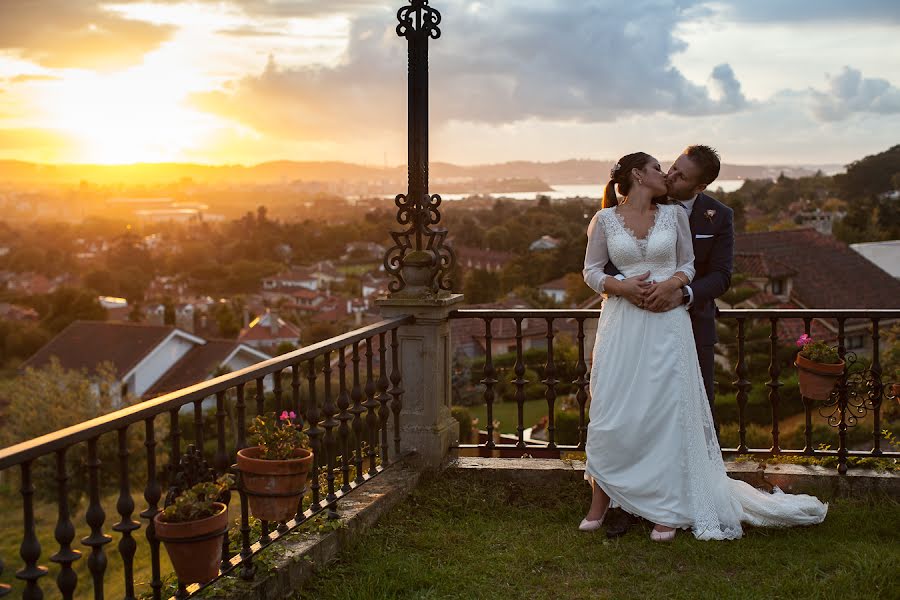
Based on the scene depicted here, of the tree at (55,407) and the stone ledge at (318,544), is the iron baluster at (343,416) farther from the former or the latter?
the tree at (55,407)

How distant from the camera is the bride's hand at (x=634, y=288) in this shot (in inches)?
156

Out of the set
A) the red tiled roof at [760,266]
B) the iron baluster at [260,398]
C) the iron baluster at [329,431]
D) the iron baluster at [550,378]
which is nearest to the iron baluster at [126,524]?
the iron baluster at [260,398]

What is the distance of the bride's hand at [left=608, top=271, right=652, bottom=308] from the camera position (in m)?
3.97

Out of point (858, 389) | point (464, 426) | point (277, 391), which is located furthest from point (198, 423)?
point (464, 426)

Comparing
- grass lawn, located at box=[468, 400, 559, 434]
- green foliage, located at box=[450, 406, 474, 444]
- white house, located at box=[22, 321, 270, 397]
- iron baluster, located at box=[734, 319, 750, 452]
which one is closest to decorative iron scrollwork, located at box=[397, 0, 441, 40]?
iron baluster, located at box=[734, 319, 750, 452]

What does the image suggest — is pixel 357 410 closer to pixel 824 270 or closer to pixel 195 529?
pixel 195 529

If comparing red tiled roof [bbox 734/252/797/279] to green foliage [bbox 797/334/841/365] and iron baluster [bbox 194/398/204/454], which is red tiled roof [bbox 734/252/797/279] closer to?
green foliage [bbox 797/334/841/365]

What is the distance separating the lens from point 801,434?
18.0 m

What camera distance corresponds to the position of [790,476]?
4719mm

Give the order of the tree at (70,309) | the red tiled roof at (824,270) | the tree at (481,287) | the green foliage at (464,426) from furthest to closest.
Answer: the tree at (70,309), the tree at (481,287), the red tiled roof at (824,270), the green foliage at (464,426)

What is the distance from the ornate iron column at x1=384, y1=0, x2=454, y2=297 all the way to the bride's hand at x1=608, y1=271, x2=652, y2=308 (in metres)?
1.27

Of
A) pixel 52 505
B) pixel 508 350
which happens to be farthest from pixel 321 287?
pixel 52 505

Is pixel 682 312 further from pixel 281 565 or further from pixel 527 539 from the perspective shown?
pixel 281 565

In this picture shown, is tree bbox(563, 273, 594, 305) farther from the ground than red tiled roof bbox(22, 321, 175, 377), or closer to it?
farther from the ground
